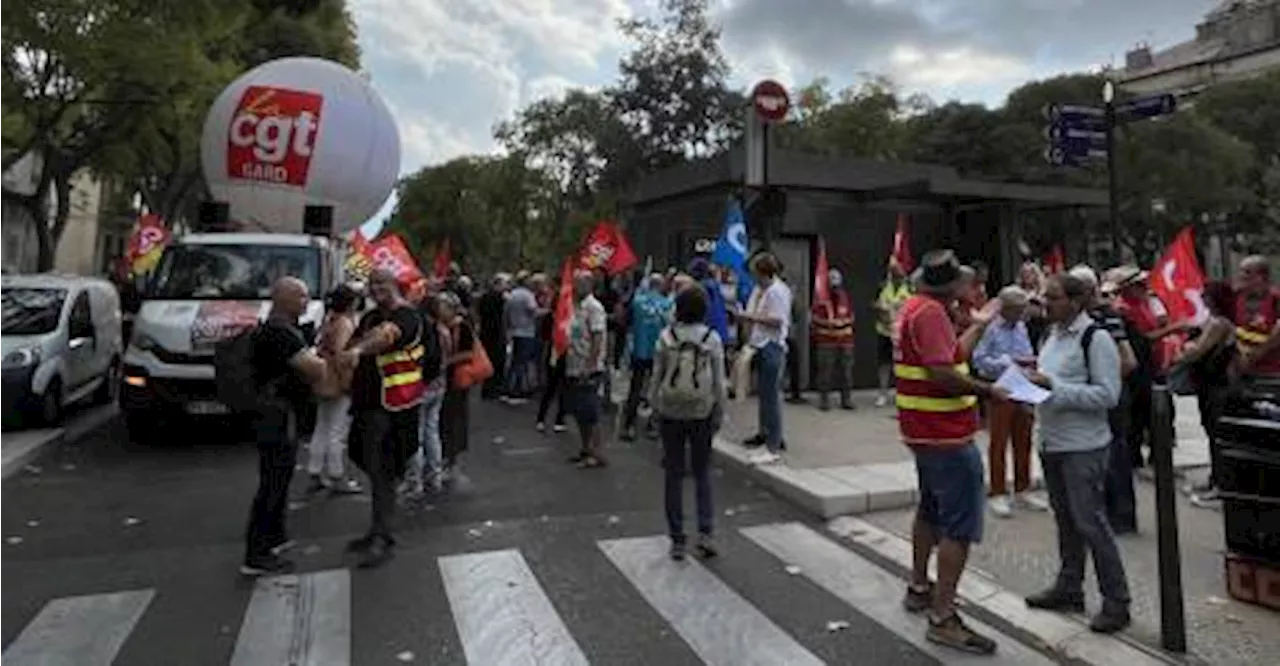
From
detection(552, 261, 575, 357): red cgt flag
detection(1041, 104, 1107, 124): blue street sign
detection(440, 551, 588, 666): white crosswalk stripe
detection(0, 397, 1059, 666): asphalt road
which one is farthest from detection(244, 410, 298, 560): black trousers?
detection(1041, 104, 1107, 124): blue street sign

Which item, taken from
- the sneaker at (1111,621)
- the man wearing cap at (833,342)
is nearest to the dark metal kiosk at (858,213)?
the man wearing cap at (833,342)

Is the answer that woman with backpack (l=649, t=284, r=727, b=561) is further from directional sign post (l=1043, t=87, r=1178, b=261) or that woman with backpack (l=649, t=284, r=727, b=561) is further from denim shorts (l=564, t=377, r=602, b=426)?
directional sign post (l=1043, t=87, r=1178, b=261)

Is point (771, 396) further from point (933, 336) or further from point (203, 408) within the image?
point (203, 408)

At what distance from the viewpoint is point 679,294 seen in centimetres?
763

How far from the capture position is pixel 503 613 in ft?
19.6

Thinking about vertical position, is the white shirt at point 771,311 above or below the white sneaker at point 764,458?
above

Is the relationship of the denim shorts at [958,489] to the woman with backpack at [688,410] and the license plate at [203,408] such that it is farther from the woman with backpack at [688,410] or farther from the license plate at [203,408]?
the license plate at [203,408]

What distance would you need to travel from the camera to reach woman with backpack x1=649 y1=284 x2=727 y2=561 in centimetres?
709

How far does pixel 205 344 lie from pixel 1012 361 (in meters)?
7.72

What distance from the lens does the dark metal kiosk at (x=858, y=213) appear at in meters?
15.5

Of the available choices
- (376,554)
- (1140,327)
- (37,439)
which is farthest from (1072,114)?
(37,439)

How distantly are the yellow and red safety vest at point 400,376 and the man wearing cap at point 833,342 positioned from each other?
7.25m

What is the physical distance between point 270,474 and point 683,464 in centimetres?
260

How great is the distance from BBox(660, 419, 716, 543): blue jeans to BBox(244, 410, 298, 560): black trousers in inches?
93.4
